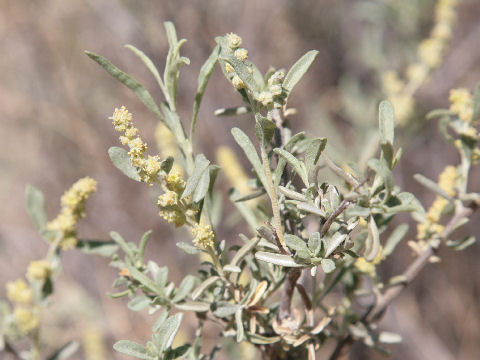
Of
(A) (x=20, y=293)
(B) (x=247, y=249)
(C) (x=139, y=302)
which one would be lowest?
(A) (x=20, y=293)

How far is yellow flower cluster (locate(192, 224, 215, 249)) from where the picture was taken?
585 millimetres

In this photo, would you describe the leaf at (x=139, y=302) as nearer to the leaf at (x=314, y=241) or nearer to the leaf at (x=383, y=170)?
the leaf at (x=314, y=241)

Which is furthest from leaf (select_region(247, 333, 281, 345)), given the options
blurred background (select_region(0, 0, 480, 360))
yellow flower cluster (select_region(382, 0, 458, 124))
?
blurred background (select_region(0, 0, 480, 360))

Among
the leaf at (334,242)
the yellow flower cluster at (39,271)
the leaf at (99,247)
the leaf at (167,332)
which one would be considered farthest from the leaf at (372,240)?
the yellow flower cluster at (39,271)

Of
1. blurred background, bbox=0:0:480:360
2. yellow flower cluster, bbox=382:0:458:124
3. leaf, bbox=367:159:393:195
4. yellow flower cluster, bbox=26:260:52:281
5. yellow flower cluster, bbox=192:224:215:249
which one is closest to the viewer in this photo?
leaf, bbox=367:159:393:195

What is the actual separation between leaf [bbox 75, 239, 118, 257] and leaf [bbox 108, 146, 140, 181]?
25 cm

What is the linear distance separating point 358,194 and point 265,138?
0.12m

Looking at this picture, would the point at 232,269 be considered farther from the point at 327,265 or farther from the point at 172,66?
the point at 172,66

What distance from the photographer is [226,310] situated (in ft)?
2.09

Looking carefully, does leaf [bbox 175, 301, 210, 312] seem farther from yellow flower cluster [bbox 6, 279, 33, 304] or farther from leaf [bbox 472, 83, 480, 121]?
leaf [bbox 472, 83, 480, 121]

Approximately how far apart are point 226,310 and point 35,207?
44cm

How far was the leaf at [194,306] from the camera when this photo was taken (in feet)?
2.10

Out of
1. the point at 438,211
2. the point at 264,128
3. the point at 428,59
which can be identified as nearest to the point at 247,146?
the point at 264,128

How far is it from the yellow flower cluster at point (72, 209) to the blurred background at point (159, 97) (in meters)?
1.24
